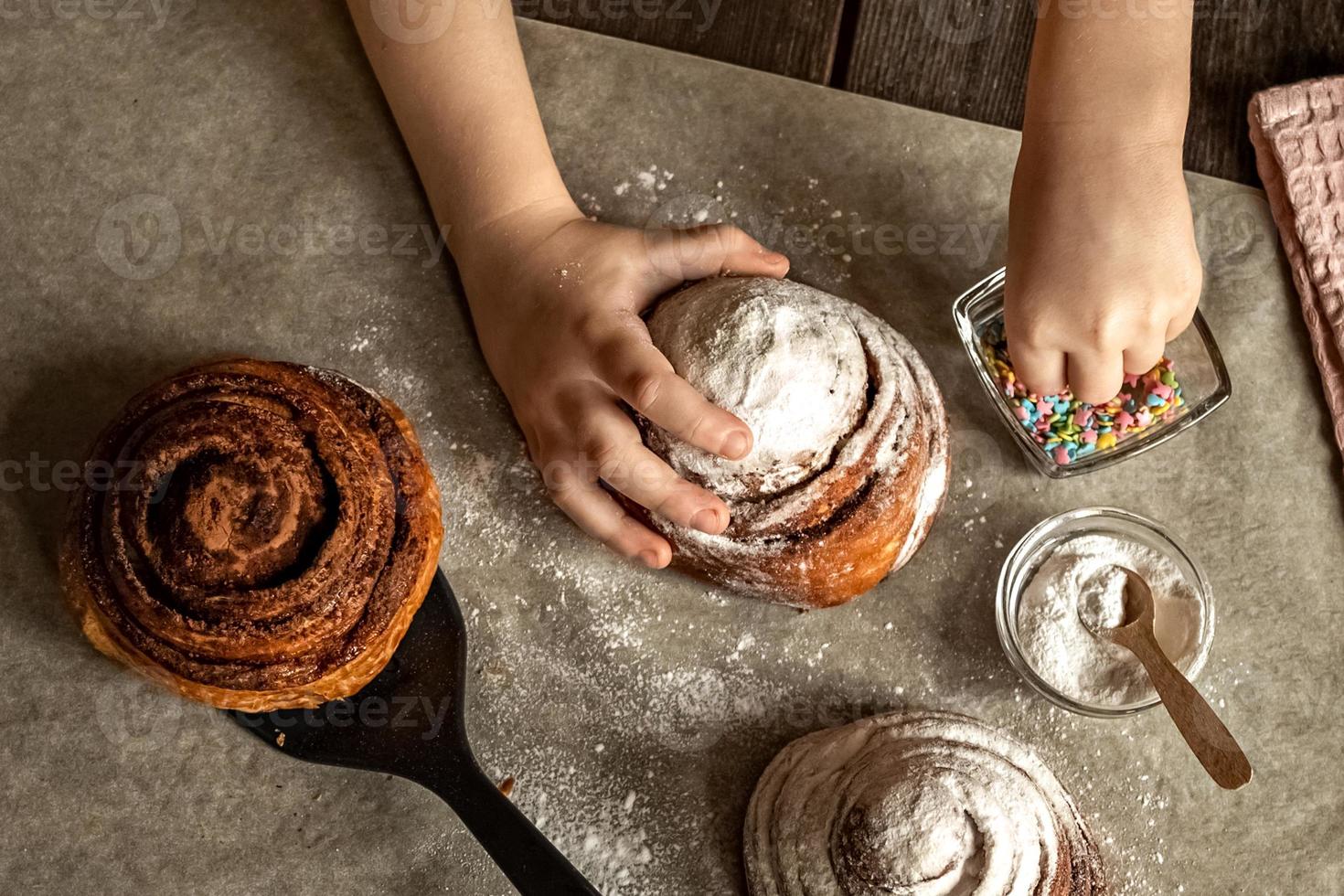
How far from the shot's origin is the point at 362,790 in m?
1.18

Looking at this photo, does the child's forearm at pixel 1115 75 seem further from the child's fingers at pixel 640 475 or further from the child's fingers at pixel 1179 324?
the child's fingers at pixel 640 475

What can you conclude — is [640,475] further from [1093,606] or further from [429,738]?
[1093,606]

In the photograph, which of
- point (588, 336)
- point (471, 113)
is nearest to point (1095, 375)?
point (588, 336)

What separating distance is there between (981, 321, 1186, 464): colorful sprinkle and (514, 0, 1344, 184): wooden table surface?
1.08 ft

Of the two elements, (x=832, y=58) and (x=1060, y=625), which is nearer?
(x=1060, y=625)

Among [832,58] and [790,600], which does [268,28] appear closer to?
[832,58]

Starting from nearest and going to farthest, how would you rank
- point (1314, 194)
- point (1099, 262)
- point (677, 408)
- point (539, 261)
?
point (677, 408), point (1099, 262), point (539, 261), point (1314, 194)

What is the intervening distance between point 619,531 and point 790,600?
20cm

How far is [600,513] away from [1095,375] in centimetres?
55

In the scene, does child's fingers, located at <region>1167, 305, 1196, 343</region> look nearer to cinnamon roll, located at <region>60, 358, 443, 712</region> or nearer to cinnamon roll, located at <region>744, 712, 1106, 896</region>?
cinnamon roll, located at <region>744, 712, 1106, 896</region>

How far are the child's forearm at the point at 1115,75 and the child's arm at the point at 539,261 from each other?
1.11 feet

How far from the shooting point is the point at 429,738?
45.2 inches

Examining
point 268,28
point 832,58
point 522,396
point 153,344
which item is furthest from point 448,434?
point 832,58

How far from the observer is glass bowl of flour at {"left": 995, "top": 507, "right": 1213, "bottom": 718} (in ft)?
3.80
